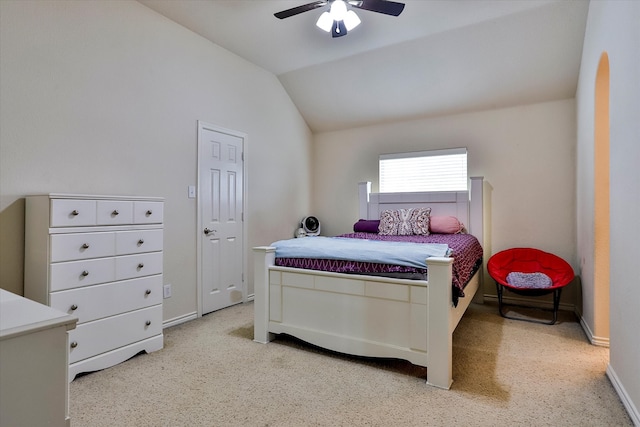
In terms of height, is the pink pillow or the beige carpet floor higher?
the pink pillow

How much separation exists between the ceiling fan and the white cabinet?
2404 millimetres

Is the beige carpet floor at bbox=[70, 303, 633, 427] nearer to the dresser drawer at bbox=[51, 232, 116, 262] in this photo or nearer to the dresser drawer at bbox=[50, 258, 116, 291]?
the dresser drawer at bbox=[50, 258, 116, 291]

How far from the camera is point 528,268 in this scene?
361 cm

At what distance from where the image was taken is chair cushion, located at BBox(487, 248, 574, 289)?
11.0 feet

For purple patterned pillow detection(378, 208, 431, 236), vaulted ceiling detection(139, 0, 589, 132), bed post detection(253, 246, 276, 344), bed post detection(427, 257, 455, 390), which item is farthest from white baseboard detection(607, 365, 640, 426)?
vaulted ceiling detection(139, 0, 589, 132)

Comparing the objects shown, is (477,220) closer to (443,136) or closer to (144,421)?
(443,136)

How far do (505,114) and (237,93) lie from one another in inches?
121

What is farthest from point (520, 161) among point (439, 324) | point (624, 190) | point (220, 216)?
point (220, 216)

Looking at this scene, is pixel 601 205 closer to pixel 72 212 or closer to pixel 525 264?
pixel 525 264

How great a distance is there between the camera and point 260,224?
4129 mm

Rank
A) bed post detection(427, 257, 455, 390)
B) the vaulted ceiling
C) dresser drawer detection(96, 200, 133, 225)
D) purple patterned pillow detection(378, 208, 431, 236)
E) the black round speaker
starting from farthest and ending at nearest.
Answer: the black round speaker, purple patterned pillow detection(378, 208, 431, 236), the vaulted ceiling, dresser drawer detection(96, 200, 133, 225), bed post detection(427, 257, 455, 390)

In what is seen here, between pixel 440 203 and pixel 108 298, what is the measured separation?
11.5 ft

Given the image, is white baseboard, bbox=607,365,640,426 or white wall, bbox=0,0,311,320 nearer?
white baseboard, bbox=607,365,640,426

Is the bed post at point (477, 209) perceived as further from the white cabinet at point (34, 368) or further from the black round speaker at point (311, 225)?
the white cabinet at point (34, 368)
